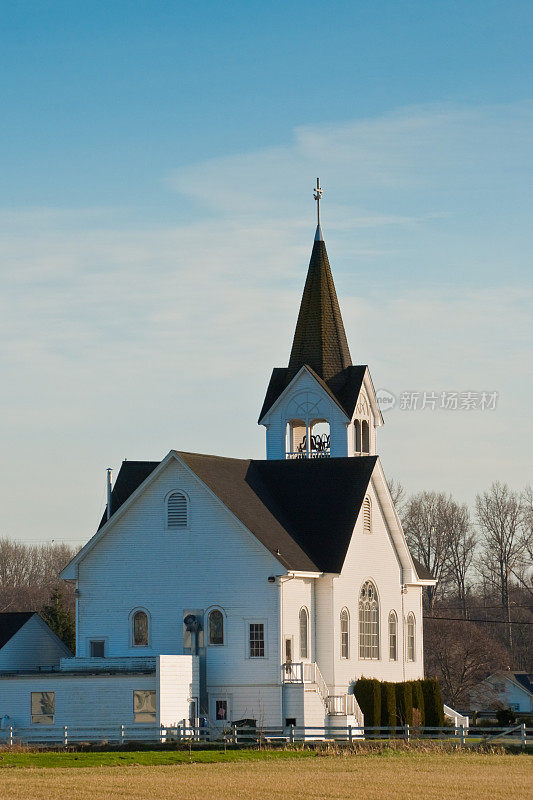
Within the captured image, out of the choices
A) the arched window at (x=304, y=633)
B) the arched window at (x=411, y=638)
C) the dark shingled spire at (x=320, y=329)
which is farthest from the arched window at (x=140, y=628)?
the dark shingled spire at (x=320, y=329)

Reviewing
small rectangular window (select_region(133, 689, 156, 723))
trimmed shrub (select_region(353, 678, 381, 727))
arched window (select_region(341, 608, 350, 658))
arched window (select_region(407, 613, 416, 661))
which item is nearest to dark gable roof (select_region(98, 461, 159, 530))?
arched window (select_region(341, 608, 350, 658))

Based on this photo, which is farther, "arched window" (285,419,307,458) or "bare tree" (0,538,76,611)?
"bare tree" (0,538,76,611)

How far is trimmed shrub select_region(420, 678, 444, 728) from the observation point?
205 feet

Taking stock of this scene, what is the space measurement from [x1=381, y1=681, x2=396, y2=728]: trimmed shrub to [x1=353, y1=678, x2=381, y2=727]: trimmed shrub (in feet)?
1.76

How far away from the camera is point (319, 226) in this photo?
72750 mm

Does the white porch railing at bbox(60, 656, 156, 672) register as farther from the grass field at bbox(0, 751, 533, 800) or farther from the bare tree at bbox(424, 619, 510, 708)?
the bare tree at bbox(424, 619, 510, 708)

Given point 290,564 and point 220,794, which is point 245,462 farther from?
point 220,794

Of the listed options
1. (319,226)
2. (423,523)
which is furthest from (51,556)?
(319,226)

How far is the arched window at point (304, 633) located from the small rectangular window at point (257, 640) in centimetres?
224

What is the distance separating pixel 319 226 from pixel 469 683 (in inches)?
1275

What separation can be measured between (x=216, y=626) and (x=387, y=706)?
8215 mm

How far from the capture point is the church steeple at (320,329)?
6925 centimetres

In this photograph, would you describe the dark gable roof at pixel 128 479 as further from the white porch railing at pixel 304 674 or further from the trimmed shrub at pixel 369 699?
the trimmed shrub at pixel 369 699

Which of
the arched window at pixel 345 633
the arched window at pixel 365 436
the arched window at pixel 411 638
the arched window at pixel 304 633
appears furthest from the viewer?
Result: the arched window at pixel 365 436
